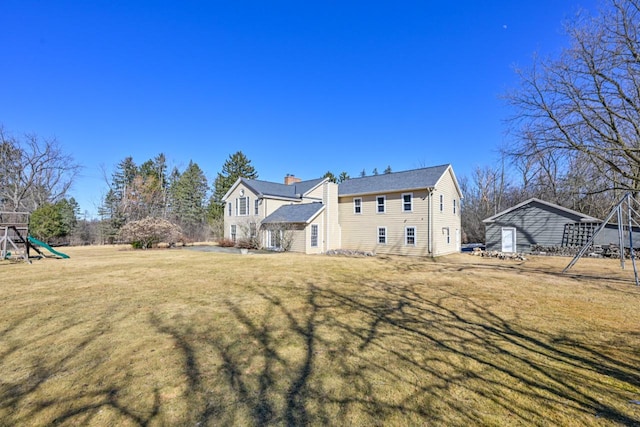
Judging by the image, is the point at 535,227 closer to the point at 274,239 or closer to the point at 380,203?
the point at 380,203

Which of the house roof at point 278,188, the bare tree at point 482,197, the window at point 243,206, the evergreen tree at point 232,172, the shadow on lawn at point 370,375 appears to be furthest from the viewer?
the evergreen tree at point 232,172

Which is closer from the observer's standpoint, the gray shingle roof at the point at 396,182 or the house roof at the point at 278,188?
the gray shingle roof at the point at 396,182

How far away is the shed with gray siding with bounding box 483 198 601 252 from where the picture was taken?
19.4m

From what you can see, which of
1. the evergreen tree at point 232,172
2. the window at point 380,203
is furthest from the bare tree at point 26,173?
the window at point 380,203

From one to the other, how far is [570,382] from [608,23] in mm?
14907

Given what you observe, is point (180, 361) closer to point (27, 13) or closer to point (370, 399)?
point (370, 399)

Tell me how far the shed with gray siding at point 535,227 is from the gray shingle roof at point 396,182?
21.8 ft

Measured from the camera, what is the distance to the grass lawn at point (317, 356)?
2803mm

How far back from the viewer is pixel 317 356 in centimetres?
401

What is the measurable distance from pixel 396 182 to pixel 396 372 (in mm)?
18994

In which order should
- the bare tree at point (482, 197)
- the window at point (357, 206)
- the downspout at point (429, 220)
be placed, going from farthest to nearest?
the bare tree at point (482, 197) → the window at point (357, 206) → the downspout at point (429, 220)

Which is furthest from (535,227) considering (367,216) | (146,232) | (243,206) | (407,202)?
(146,232)

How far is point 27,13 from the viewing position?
1188 cm

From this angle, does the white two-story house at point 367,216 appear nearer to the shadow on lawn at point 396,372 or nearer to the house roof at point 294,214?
the house roof at point 294,214
